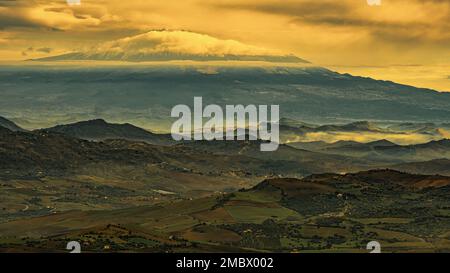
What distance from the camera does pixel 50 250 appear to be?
19938 centimetres
